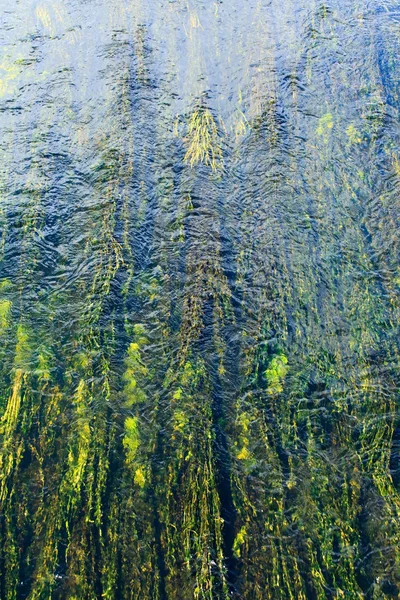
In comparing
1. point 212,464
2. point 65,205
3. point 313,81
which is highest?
point 313,81

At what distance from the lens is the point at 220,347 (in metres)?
3.48

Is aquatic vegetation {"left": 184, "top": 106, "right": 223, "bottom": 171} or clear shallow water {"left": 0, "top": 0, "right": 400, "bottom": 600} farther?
aquatic vegetation {"left": 184, "top": 106, "right": 223, "bottom": 171}

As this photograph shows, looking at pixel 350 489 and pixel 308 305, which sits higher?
A: pixel 308 305

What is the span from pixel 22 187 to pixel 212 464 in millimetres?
3101

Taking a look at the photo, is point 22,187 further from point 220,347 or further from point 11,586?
point 11,586

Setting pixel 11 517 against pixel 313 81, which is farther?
pixel 313 81

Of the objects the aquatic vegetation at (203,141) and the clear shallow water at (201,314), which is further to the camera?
the aquatic vegetation at (203,141)

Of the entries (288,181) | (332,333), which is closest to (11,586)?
(332,333)

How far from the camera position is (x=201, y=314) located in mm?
3648

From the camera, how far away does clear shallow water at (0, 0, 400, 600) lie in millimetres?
2654

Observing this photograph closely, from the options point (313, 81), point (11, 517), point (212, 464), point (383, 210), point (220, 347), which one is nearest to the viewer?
point (11, 517)

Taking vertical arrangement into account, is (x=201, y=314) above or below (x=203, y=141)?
below

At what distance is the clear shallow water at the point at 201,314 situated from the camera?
2654mm

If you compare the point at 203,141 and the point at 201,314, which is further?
the point at 203,141
